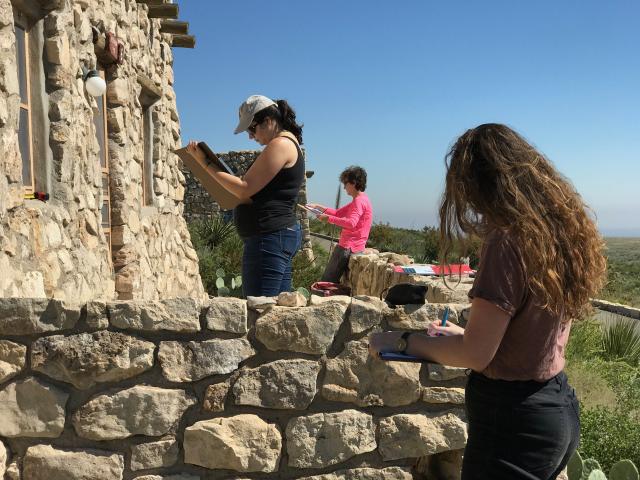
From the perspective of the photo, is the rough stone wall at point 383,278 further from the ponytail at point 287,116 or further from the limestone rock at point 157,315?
the limestone rock at point 157,315

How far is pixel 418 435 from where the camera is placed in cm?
278

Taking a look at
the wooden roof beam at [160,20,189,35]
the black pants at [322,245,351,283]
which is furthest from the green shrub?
the wooden roof beam at [160,20,189,35]

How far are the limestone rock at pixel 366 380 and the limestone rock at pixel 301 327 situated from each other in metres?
0.11

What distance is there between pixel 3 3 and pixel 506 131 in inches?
106

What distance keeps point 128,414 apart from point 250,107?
61.6 inches

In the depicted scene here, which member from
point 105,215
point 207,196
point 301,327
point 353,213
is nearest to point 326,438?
point 301,327

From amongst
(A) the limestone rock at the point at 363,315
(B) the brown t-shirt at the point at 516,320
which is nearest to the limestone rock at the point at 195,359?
(A) the limestone rock at the point at 363,315

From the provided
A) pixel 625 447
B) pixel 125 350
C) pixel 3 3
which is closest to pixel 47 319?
pixel 125 350

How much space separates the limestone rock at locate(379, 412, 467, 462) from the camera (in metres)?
2.76

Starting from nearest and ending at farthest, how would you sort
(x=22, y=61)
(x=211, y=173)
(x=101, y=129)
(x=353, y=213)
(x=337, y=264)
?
(x=211, y=173)
(x=22, y=61)
(x=101, y=129)
(x=353, y=213)
(x=337, y=264)

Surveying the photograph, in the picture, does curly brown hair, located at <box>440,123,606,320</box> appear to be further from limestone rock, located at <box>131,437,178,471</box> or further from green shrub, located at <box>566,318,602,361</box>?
green shrub, located at <box>566,318,602,361</box>

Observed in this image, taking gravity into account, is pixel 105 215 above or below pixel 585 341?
above

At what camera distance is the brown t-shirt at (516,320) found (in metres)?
1.54

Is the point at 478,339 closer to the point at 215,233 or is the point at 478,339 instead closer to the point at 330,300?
the point at 330,300
